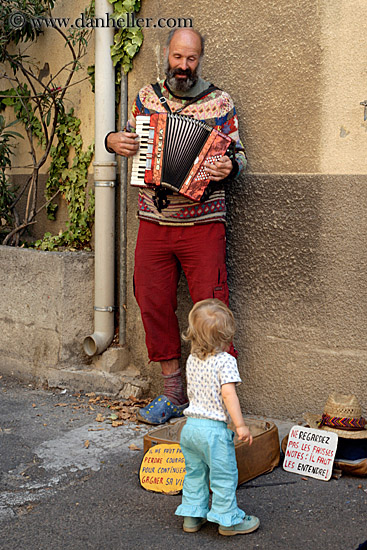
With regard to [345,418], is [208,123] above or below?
above

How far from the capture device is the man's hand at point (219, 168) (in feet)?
12.2

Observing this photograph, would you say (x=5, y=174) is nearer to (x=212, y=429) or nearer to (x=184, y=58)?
(x=184, y=58)

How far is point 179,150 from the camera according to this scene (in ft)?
12.3

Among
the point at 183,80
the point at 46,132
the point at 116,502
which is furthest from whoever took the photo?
the point at 46,132

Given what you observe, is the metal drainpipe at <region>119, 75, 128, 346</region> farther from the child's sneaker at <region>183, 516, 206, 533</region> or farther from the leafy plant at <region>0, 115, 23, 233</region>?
the child's sneaker at <region>183, 516, 206, 533</region>

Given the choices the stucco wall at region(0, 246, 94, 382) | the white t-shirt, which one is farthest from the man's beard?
the white t-shirt

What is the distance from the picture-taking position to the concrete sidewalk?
110 inches

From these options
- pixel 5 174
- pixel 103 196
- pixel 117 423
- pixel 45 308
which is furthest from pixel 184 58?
pixel 5 174

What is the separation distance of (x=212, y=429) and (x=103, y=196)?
2292mm

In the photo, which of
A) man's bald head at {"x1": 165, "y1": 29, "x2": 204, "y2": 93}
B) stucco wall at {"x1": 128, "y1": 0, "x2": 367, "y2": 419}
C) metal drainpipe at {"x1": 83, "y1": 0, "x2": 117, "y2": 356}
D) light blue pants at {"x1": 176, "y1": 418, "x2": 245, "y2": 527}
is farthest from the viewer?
metal drainpipe at {"x1": 83, "y1": 0, "x2": 117, "y2": 356}

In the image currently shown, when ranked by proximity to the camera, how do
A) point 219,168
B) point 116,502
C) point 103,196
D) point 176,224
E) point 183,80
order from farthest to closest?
point 103,196 < point 176,224 < point 183,80 < point 219,168 < point 116,502

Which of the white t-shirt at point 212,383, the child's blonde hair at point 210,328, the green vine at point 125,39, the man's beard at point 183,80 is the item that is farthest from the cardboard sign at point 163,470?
the green vine at point 125,39

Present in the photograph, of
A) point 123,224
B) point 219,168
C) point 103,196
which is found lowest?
point 123,224

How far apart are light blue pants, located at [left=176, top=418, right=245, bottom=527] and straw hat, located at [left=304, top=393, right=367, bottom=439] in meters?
0.79
